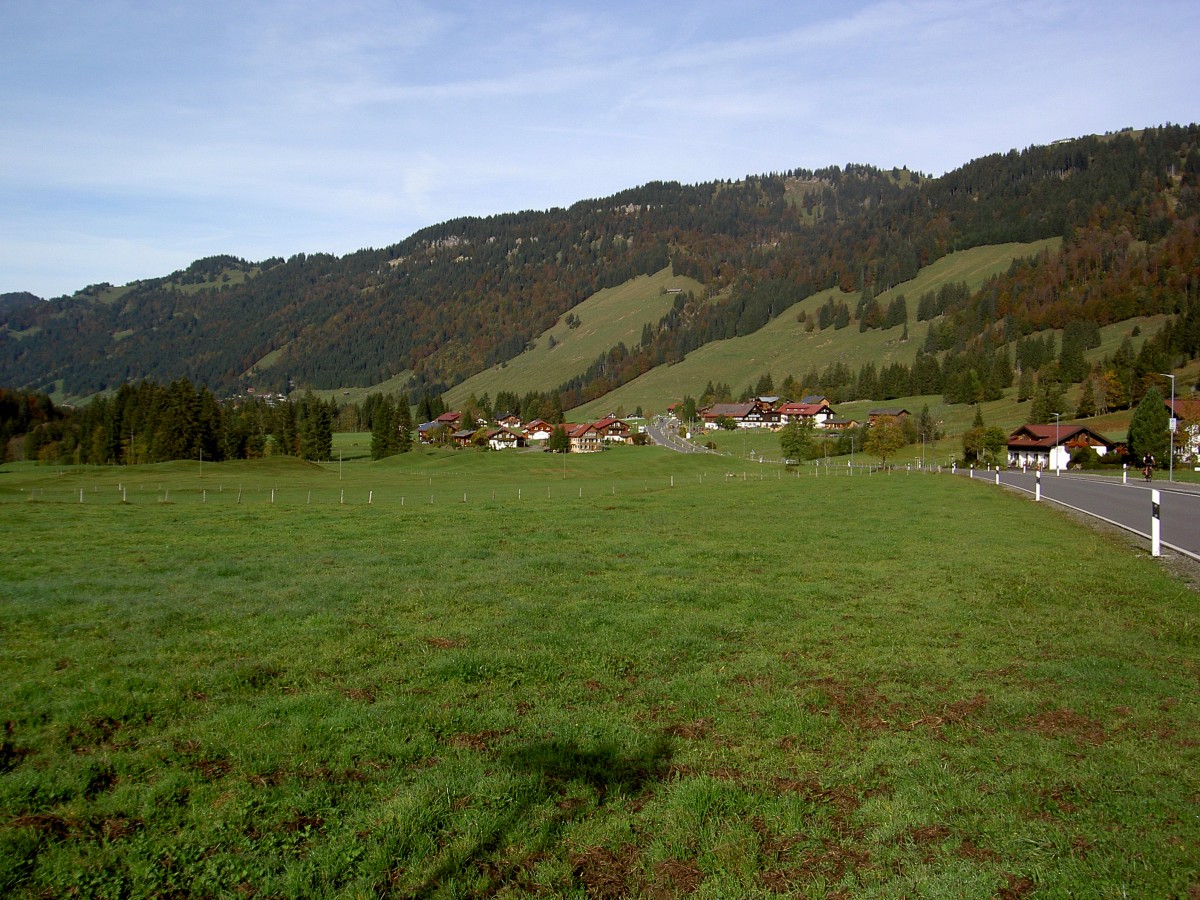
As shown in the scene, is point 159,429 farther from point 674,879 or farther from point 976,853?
point 976,853

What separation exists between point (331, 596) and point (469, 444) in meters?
184

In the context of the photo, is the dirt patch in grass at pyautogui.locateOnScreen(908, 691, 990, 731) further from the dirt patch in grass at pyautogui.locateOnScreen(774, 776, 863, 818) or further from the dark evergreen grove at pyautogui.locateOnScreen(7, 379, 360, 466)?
the dark evergreen grove at pyautogui.locateOnScreen(7, 379, 360, 466)

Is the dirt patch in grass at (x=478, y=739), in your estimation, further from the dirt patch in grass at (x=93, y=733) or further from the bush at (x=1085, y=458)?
the bush at (x=1085, y=458)

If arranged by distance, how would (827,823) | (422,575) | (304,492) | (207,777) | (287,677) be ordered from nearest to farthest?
1. (827,823)
2. (207,777)
3. (287,677)
4. (422,575)
5. (304,492)

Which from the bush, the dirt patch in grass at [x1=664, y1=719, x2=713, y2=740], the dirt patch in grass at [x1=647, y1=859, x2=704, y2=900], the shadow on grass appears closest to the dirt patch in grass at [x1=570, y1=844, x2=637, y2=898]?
the dirt patch in grass at [x1=647, y1=859, x2=704, y2=900]

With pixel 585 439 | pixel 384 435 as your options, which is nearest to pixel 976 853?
pixel 384 435

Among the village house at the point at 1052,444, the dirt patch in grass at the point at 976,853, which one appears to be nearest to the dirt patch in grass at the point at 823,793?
the dirt patch in grass at the point at 976,853

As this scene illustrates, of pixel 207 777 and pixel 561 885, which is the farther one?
pixel 207 777

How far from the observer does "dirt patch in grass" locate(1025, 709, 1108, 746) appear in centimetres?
731

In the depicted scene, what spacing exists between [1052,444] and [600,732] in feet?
421

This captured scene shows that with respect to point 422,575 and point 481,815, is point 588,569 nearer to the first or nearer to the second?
point 422,575

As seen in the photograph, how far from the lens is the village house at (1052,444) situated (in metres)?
112

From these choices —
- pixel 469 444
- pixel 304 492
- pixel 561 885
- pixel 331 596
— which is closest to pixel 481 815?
pixel 561 885

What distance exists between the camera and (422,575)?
1680 centimetres
